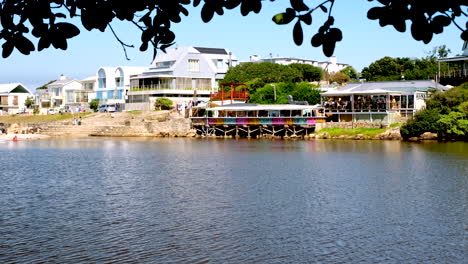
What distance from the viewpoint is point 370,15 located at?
18.0 ft

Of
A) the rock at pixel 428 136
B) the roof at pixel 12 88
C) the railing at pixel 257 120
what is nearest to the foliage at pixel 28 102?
the roof at pixel 12 88

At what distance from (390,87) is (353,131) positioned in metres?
8.90

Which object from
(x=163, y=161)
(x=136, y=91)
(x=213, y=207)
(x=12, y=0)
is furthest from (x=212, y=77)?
(x=12, y=0)

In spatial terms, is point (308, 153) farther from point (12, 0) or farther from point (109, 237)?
point (12, 0)

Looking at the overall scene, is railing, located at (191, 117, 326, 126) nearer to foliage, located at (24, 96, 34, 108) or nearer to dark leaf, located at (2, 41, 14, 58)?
foliage, located at (24, 96, 34, 108)

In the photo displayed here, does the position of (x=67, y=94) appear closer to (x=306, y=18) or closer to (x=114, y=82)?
(x=114, y=82)

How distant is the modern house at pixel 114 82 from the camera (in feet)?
316

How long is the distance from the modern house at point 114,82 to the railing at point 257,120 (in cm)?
2715

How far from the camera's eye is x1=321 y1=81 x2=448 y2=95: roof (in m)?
61.8

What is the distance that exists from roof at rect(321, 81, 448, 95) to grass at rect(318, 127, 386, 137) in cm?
353

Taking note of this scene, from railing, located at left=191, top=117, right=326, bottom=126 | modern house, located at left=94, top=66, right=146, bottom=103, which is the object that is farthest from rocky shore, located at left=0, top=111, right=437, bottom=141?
modern house, located at left=94, top=66, right=146, bottom=103

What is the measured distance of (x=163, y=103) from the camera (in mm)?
80688

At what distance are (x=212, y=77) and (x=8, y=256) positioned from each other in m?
78.0

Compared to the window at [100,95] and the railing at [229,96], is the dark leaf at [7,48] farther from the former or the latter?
the window at [100,95]
